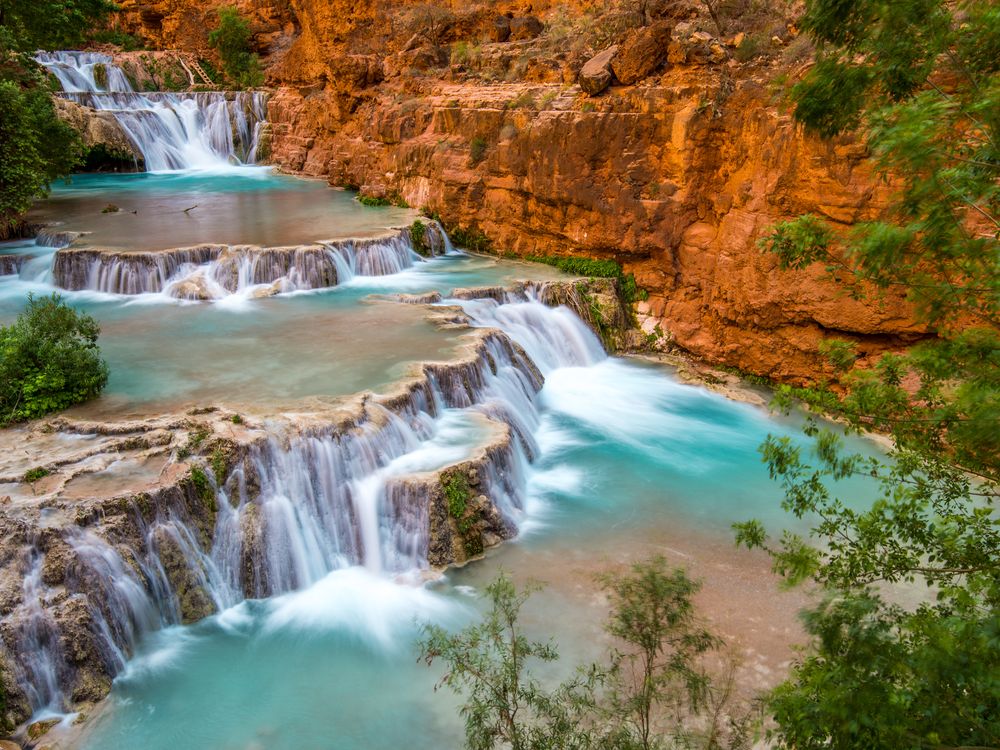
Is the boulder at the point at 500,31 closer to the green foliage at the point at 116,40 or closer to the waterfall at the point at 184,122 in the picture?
the waterfall at the point at 184,122

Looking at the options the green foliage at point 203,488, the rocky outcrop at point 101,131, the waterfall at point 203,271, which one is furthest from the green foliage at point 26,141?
the green foliage at point 203,488

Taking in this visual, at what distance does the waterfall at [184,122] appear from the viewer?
28.1 metres

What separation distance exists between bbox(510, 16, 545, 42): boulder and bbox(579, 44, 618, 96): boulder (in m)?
6.27

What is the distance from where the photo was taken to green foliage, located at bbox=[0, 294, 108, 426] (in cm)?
970

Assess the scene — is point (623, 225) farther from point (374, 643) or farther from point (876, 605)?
point (876, 605)

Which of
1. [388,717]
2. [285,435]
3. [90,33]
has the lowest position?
[388,717]

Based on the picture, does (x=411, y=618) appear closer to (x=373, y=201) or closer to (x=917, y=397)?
(x=917, y=397)

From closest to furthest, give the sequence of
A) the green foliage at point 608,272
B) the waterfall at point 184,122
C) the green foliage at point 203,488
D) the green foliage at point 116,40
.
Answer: the green foliage at point 203,488 → the green foliage at point 608,272 → the waterfall at point 184,122 → the green foliage at point 116,40

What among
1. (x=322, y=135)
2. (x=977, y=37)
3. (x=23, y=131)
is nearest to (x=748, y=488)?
(x=977, y=37)

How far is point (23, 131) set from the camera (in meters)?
15.8

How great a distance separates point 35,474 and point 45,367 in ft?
7.65

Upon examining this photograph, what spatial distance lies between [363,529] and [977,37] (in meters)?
Result: 7.64

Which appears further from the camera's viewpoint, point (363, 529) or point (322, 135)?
point (322, 135)

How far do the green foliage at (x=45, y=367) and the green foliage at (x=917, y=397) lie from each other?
29.6 ft
